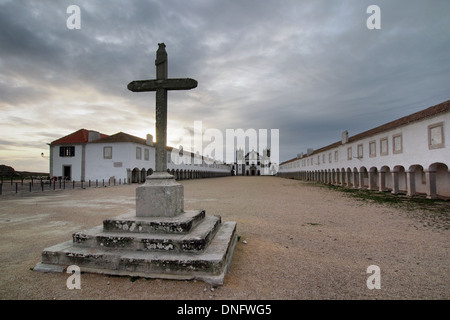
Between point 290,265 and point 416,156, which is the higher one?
point 416,156

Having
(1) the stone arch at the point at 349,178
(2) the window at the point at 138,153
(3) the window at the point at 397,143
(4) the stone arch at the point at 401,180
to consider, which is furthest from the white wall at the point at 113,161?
(4) the stone arch at the point at 401,180

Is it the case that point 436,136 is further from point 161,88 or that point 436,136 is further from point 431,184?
point 161,88

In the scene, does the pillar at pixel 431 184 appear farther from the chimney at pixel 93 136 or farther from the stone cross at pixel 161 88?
the chimney at pixel 93 136

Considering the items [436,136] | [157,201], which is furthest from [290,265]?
[436,136]

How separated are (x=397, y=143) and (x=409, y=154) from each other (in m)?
1.58

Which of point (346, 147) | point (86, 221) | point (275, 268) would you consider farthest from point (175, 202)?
point (346, 147)

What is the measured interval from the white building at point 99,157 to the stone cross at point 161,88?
26.3 meters

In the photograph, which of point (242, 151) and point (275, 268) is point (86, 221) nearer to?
point (275, 268)

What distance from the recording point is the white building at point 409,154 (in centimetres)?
1312

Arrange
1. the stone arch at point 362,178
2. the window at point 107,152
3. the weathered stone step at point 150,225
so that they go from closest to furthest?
the weathered stone step at point 150,225 → the stone arch at point 362,178 → the window at point 107,152

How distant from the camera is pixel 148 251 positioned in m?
3.68

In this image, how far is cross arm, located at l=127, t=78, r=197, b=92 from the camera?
505 cm
